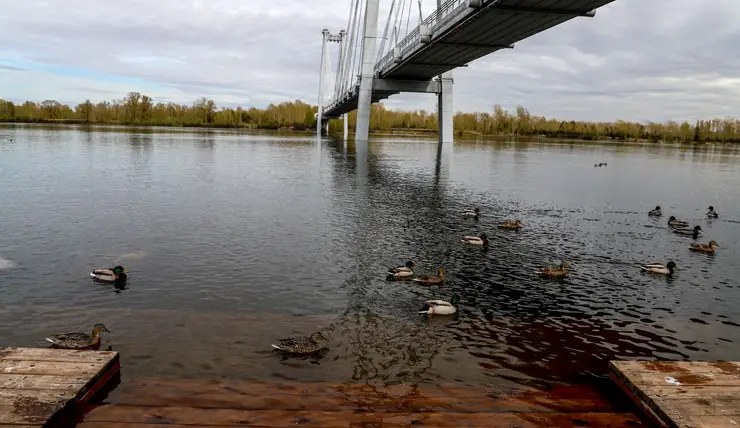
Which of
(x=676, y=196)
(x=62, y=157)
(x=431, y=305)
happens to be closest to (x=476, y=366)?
(x=431, y=305)

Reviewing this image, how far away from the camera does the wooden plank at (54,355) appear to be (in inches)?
298

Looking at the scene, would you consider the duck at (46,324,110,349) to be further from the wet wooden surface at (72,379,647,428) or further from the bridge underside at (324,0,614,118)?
the bridge underside at (324,0,614,118)

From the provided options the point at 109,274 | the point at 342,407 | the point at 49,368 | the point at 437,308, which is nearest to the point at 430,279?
the point at 437,308

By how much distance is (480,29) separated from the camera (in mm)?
36844

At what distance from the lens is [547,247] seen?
61.8 ft

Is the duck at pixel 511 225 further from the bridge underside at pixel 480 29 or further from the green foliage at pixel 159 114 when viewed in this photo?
the green foliage at pixel 159 114

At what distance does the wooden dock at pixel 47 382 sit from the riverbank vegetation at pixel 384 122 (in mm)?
163453

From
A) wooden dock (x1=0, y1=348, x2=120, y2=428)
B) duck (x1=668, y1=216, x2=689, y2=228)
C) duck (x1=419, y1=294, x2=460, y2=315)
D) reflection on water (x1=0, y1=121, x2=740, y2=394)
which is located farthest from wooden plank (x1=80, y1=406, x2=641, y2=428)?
duck (x1=668, y1=216, x2=689, y2=228)

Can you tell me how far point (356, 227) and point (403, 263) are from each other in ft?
16.6

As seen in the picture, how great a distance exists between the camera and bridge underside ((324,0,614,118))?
101ft

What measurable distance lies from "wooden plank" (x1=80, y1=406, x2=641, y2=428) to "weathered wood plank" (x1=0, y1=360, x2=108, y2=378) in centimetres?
65

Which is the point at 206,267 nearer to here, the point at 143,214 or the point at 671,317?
the point at 143,214

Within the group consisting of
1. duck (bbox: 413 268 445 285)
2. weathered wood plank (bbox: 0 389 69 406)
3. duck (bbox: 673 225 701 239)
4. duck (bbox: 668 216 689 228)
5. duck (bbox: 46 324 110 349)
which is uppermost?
duck (bbox: 668 216 689 228)

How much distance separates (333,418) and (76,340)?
5.19 metres
